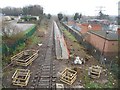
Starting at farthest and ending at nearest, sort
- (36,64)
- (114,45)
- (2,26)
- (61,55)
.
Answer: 1. (2,26)
2. (114,45)
3. (61,55)
4. (36,64)

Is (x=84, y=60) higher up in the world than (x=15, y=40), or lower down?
lower down

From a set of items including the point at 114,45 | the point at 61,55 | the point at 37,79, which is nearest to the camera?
the point at 37,79

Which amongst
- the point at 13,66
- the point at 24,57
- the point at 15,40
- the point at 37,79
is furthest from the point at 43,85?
the point at 15,40

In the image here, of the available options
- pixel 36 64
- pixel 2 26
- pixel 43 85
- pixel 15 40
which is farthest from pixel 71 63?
pixel 2 26

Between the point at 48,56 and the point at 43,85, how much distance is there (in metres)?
7.17

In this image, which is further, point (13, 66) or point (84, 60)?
point (84, 60)

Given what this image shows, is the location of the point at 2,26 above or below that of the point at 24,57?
above

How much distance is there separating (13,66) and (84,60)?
218 inches

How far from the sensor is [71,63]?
51.6 feet

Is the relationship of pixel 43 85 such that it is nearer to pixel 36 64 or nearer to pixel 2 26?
pixel 36 64

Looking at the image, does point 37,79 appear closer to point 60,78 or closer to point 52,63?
point 60,78

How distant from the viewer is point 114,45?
736 inches

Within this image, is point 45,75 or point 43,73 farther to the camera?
point 43,73

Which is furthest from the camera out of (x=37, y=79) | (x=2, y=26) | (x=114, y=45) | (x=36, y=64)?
(x=2, y=26)
